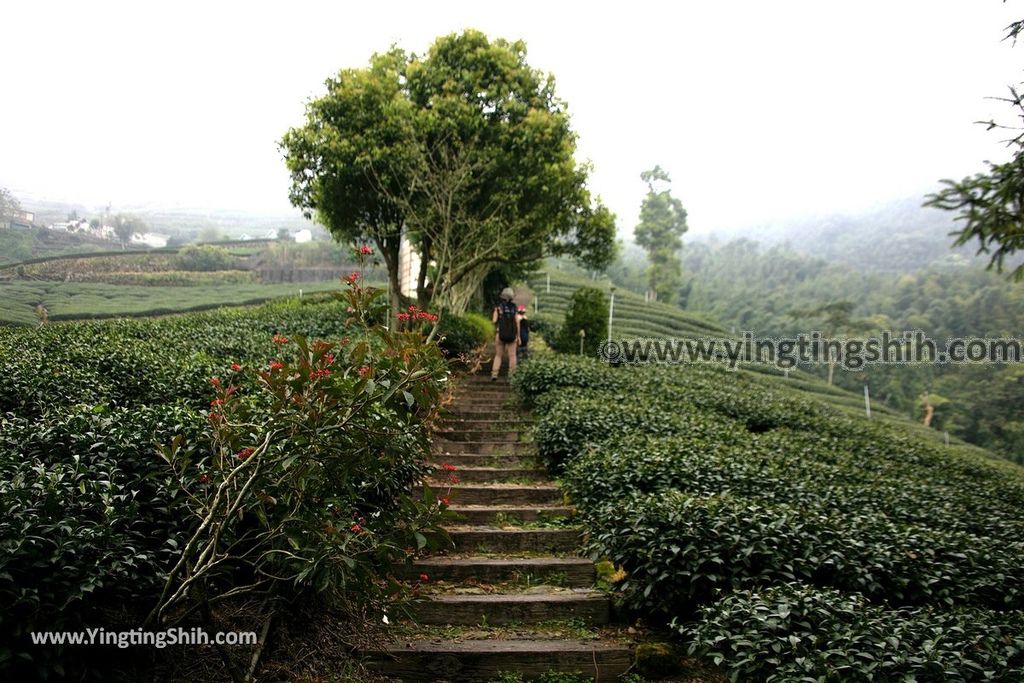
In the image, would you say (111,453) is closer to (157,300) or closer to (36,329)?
(36,329)

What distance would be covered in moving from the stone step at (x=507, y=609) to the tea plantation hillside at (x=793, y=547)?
0.24 metres

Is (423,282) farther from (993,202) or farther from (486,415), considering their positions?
Result: (993,202)

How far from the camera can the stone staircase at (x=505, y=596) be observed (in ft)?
12.6

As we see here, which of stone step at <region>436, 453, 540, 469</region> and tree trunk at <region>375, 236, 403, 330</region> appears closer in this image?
stone step at <region>436, 453, 540, 469</region>

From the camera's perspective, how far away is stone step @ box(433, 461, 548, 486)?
695 centimetres

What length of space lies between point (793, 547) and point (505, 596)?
197 cm

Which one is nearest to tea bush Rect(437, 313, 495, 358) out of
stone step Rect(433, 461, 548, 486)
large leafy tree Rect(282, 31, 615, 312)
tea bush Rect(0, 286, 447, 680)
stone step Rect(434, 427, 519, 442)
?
large leafy tree Rect(282, 31, 615, 312)

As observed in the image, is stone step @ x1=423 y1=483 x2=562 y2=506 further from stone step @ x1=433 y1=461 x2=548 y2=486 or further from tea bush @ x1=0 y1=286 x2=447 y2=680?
tea bush @ x1=0 y1=286 x2=447 y2=680

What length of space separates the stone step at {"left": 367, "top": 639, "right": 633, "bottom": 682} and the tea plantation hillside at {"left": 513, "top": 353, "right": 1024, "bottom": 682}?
531 mm

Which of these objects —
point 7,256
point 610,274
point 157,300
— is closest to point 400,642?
point 7,256

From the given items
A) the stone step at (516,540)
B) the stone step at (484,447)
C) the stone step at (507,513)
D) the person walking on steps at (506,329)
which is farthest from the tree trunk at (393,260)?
the stone step at (516,540)

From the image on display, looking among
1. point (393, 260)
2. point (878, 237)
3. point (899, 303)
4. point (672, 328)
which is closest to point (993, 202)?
point (393, 260)

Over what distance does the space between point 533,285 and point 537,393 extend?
31668 millimetres

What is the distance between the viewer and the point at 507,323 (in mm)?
11367
